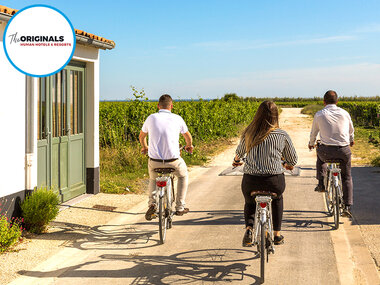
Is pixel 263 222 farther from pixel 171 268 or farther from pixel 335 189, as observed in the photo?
pixel 335 189

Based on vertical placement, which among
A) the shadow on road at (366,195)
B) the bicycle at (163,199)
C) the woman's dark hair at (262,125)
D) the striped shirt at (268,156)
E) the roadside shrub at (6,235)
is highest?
the woman's dark hair at (262,125)

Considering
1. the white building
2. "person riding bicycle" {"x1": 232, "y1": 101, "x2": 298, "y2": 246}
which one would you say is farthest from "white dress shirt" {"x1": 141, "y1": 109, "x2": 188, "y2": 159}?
the white building

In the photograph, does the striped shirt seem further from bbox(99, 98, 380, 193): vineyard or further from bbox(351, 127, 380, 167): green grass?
bbox(351, 127, 380, 167): green grass

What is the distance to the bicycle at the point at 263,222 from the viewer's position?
5055 mm

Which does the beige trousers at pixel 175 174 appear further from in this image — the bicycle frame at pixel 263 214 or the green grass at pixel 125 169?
the green grass at pixel 125 169

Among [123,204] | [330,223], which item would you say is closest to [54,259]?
[123,204]

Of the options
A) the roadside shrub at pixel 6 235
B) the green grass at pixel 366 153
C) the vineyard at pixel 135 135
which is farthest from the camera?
the green grass at pixel 366 153

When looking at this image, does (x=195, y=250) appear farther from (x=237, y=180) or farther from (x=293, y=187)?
(x=237, y=180)

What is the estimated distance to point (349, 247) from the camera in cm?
652

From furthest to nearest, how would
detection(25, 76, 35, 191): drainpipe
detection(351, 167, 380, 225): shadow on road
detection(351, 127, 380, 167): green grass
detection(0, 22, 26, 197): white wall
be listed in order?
1. detection(351, 127, 380, 167): green grass
2. detection(351, 167, 380, 225): shadow on road
3. detection(25, 76, 35, 191): drainpipe
4. detection(0, 22, 26, 197): white wall

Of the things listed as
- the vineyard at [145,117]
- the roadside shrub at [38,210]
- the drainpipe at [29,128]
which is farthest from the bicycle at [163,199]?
the vineyard at [145,117]

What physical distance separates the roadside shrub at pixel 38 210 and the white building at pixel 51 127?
191 mm

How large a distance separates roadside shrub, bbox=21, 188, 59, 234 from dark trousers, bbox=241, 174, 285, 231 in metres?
3.12

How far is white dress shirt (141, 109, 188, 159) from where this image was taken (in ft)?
22.4
